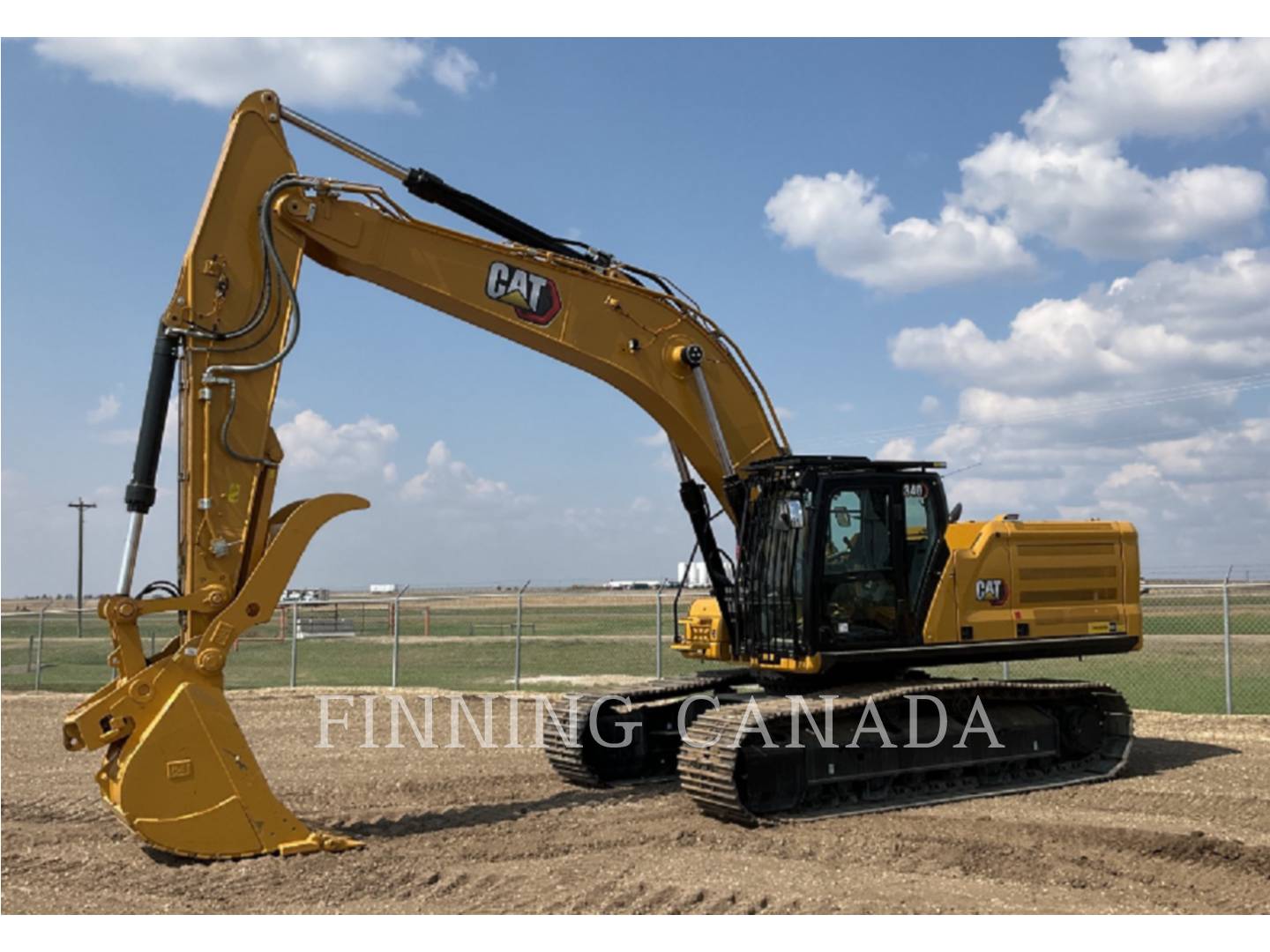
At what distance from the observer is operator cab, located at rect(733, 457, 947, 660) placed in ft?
32.7

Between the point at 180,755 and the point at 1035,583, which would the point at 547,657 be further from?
the point at 180,755

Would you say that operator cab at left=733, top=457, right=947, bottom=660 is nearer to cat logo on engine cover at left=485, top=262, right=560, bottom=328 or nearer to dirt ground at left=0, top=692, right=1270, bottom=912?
dirt ground at left=0, top=692, right=1270, bottom=912

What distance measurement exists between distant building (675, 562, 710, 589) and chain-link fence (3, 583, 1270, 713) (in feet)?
1.36

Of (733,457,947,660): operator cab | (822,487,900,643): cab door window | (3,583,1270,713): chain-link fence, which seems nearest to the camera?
(733,457,947,660): operator cab

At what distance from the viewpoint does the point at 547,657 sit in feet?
91.6

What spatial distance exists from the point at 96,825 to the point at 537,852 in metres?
3.54

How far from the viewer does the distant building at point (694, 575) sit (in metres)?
11.1

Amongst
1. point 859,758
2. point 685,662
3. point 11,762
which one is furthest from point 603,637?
point 859,758

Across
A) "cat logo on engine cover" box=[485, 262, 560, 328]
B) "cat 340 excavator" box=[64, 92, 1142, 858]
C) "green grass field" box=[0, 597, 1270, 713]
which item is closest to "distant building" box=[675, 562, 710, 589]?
"cat 340 excavator" box=[64, 92, 1142, 858]

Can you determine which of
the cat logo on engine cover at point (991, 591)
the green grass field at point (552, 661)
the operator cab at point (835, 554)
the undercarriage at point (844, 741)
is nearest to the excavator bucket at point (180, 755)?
the undercarriage at point (844, 741)

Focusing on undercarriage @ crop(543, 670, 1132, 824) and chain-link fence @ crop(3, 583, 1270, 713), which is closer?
undercarriage @ crop(543, 670, 1132, 824)

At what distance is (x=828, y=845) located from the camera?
8.44 metres

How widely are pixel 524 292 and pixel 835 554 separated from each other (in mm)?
3299

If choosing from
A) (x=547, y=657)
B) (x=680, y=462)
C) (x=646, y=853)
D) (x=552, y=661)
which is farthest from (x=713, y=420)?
(x=547, y=657)
